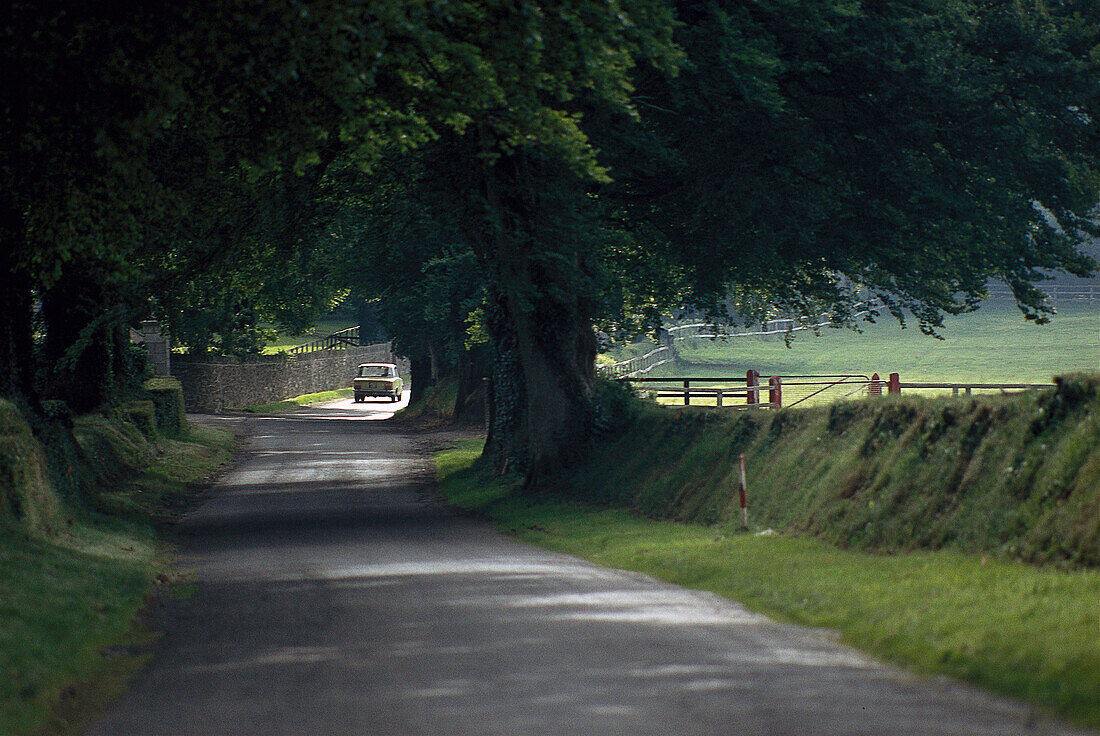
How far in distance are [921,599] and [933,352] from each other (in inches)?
2693

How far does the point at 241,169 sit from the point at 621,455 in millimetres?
8566

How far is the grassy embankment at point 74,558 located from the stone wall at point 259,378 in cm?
3045

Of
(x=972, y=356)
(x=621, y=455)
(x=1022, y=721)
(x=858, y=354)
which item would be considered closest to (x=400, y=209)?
(x=621, y=455)

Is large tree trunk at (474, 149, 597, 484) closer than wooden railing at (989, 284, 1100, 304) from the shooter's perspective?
Yes

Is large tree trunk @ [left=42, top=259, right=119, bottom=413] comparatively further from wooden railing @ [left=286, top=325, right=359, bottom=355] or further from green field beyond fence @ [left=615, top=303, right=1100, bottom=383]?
wooden railing @ [left=286, top=325, right=359, bottom=355]

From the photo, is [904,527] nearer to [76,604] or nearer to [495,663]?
[495,663]

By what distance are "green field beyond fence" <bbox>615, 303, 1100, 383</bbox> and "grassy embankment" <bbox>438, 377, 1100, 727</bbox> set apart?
38.9 metres

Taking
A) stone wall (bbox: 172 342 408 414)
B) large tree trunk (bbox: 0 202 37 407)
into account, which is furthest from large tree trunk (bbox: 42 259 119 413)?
stone wall (bbox: 172 342 408 414)

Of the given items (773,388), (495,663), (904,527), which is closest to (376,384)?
(773,388)

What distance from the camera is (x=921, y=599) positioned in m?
11.9

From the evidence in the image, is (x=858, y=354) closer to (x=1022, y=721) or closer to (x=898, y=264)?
(x=898, y=264)

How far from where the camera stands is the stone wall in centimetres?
6512

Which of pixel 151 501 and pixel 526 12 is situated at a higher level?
pixel 526 12

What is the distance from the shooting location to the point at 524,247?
25.7 m
